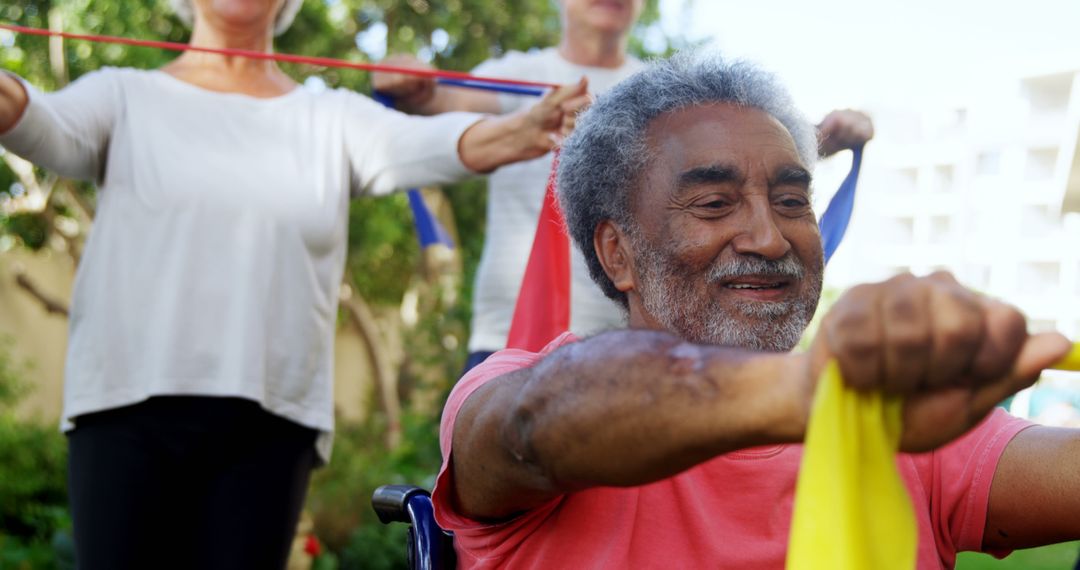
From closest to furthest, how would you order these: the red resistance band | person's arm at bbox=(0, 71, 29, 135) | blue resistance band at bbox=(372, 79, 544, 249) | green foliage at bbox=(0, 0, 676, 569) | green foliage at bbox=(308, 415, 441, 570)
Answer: person's arm at bbox=(0, 71, 29, 135) < the red resistance band < blue resistance band at bbox=(372, 79, 544, 249) < green foliage at bbox=(308, 415, 441, 570) < green foliage at bbox=(0, 0, 676, 569)

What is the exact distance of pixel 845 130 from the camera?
2.65m

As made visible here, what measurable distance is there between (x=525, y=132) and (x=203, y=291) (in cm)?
78

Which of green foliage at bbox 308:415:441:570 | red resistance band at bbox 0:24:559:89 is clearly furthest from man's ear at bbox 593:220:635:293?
green foliage at bbox 308:415:441:570

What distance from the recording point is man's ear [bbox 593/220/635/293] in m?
1.98

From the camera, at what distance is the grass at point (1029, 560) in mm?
6297

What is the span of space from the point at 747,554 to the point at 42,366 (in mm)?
10506

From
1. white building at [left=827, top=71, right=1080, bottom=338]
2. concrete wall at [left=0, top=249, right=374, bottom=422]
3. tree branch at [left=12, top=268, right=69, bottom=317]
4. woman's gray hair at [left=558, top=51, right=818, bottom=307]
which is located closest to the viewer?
woman's gray hair at [left=558, top=51, right=818, bottom=307]

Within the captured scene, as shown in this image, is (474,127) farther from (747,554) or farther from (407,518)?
(747,554)

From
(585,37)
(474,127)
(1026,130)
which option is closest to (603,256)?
(474,127)

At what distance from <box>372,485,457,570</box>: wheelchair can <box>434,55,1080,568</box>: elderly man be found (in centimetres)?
5

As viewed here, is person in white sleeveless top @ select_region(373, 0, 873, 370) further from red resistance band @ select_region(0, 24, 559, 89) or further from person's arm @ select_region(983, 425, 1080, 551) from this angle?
person's arm @ select_region(983, 425, 1080, 551)

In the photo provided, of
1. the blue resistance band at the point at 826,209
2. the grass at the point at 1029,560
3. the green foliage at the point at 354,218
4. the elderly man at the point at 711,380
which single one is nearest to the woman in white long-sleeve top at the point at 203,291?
the blue resistance band at the point at 826,209

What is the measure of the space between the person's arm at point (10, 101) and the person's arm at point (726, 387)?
1496 mm

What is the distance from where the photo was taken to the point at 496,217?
3.20 metres
